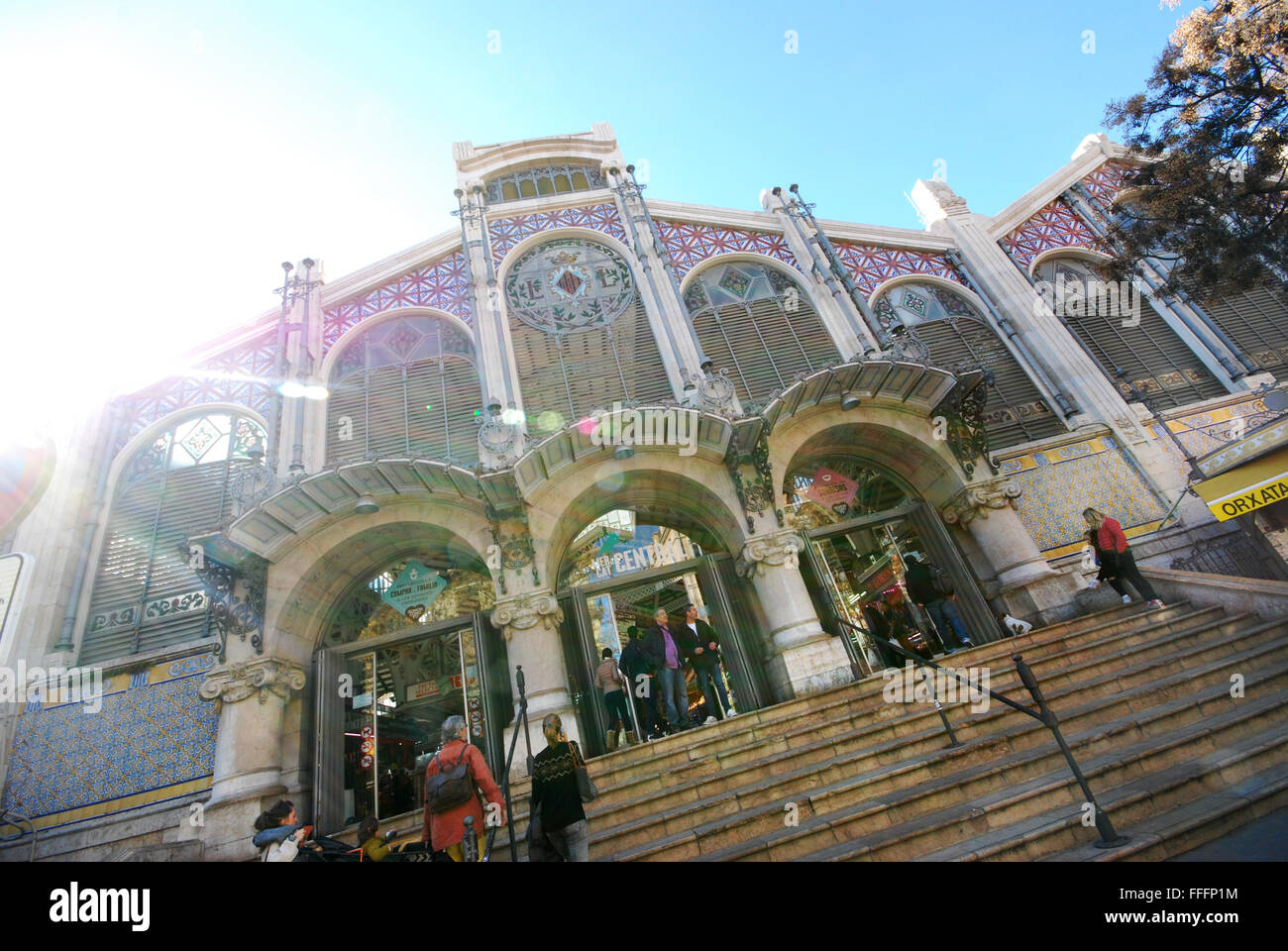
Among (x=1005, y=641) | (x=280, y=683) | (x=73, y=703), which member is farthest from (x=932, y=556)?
(x=73, y=703)

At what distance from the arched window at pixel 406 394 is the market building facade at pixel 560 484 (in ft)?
0.24

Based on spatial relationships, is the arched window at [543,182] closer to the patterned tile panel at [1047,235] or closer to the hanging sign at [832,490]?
the hanging sign at [832,490]

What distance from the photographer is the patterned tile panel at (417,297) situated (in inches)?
507

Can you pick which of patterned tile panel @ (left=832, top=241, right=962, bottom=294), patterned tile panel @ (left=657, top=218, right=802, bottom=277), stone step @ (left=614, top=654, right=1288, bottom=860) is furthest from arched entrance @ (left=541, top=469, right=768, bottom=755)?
patterned tile panel @ (left=832, top=241, right=962, bottom=294)

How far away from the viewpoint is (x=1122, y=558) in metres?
8.84

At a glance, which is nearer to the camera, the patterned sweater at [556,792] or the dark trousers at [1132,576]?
the patterned sweater at [556,792]

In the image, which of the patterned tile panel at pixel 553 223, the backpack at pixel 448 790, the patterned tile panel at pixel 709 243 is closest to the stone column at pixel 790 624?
the backpack at pixel 448 790

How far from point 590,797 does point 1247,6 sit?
13845 millimetres

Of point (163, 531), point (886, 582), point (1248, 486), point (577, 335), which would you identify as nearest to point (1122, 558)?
A: point (1248, 486)

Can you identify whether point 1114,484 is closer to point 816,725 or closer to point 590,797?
point 816,725

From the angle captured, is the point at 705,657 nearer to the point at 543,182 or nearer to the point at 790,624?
the point at 790,624

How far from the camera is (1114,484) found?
11367mm

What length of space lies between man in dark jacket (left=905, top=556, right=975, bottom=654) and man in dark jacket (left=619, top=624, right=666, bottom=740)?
464 centimetres

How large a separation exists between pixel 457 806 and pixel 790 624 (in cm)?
553
